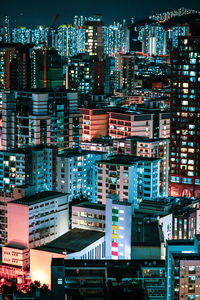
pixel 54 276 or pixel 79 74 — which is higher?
pixel 79 74

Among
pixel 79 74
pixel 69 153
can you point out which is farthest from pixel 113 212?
pixel 79 74

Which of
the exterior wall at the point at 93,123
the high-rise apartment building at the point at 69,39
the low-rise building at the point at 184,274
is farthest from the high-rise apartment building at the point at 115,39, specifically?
the low-rise building at the point at 184,274

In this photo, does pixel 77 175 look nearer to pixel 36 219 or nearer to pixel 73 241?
pixel 36 219

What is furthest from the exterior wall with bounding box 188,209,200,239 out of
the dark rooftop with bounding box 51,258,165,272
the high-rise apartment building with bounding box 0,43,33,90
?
the high-rise apartment building with bounding box 0,43,33,90

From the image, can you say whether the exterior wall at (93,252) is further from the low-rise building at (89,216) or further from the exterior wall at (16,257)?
the exterior wall at (16,257)

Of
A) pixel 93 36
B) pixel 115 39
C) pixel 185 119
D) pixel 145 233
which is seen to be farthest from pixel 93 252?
pixel 115 39

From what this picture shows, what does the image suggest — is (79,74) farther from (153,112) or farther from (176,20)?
(176,20)
